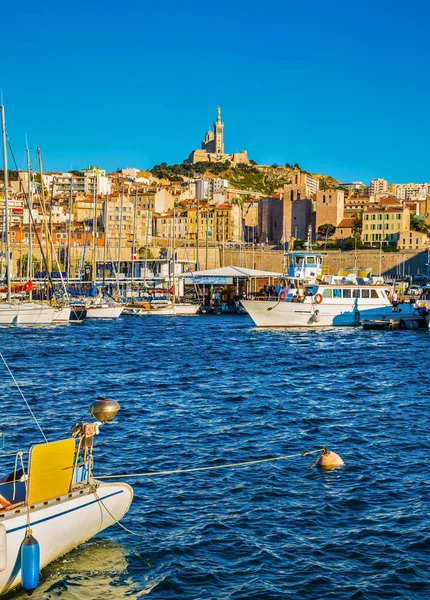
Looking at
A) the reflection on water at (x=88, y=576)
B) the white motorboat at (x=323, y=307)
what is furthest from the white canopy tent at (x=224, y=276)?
the reflection on water at (x=88, y=576)

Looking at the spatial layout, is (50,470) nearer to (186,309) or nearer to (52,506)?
(52,506)

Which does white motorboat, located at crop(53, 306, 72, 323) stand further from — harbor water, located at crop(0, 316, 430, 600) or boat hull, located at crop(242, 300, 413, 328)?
harbor water, located at crop(0, 316, 430, 600)

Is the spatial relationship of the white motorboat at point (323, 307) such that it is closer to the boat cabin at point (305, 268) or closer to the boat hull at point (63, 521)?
the boat cabin at point (305, 268)

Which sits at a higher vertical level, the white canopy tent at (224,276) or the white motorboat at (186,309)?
the white canopy tent at (224,276)

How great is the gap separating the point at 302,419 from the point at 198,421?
2.85 m

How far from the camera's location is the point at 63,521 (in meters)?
11.2

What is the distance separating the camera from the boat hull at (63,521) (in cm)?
1042

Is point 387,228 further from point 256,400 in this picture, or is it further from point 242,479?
point 242,479

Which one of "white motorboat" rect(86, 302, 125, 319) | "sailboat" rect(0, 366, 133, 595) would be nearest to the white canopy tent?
"white motorboat" rect(86, 302, 125, 319)

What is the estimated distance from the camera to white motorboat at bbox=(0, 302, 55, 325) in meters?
51.7

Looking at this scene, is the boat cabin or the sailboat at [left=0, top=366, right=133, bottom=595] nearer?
the sailboat at [left=0, top=366, right=133, bottom=595]

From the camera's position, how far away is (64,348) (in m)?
39.8

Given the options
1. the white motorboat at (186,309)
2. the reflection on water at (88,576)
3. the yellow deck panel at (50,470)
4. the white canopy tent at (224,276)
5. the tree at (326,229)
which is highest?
the tree at (326,229)

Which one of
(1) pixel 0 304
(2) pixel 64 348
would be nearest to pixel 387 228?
(1) pixel 0 304
